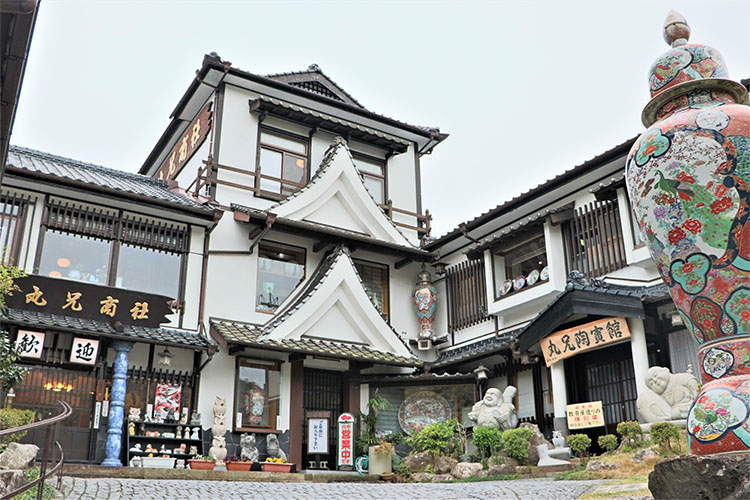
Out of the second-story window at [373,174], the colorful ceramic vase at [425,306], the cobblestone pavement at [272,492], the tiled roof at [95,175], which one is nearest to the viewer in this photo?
the cobblestone pavement at [272,492]

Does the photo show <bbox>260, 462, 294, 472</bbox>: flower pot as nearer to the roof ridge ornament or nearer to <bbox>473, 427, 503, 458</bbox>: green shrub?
<bbox>473, 427, 503, 458</bbox>: green shrub

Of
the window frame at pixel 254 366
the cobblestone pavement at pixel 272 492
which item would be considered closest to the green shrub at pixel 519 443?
the cobblestone pavement at pixel 272 492

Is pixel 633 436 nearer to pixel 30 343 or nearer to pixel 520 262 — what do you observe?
pixel 520 262

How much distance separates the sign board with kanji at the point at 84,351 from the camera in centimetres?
1507

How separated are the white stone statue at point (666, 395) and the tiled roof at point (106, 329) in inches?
390

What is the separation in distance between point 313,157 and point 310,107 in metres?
1.65

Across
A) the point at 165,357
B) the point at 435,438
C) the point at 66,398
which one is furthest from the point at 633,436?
the point at 66,398

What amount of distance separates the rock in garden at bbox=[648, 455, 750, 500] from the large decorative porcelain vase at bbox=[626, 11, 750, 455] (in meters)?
0.26

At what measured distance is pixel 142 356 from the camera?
1675 centimetres

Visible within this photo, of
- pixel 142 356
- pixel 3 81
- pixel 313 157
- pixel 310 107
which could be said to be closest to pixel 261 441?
pixel 142 356

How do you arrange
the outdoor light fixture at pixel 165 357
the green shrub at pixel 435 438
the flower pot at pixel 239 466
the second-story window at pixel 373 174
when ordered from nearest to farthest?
the flower pot at pixel 239 466
the green shrub at pixel 435 438
the outdoor light fixture at pixel 165 357
the second-story window at pixel 373 174

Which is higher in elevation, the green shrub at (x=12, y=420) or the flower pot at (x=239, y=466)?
the green shrub at (x=12, y=420)

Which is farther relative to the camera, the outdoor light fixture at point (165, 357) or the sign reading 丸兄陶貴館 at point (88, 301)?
the outdoor light fixture at point (165, 357)

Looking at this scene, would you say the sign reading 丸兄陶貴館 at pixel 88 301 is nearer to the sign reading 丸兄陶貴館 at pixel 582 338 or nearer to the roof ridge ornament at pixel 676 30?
the sign reading 丸兄陶貴館 at pixel 582 338
